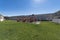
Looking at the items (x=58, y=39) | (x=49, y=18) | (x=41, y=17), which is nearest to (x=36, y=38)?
(x=58, y=39)

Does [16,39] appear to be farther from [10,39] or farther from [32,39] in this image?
[32,39]

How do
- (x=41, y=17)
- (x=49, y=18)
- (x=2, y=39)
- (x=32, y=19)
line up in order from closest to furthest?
(x=2, y=39), (x=32, y=19), (x=49, y=18), (x=41, y=17)

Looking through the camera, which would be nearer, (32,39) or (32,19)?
(32,39)

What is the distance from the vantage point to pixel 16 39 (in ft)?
29.6

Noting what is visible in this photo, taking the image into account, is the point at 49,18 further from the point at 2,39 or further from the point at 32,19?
the point at 2,39

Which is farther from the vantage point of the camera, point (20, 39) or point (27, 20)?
point (27, 20)

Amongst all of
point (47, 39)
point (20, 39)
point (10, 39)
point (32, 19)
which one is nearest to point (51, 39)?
point (47, 39)

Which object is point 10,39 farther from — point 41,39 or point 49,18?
point 49,18

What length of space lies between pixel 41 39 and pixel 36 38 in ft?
1.56

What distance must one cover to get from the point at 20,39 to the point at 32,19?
18.8m

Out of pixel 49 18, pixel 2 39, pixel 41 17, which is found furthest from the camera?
pixel 41 17

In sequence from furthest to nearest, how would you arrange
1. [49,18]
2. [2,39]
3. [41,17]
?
[41,17], [49,18], [2,39]

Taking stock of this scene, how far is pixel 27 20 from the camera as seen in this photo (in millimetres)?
27859

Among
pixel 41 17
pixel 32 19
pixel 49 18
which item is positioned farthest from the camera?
pixel 41 17
